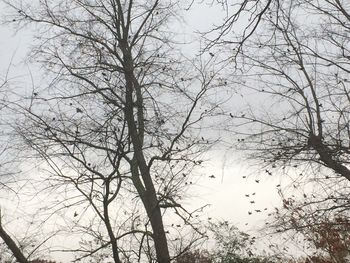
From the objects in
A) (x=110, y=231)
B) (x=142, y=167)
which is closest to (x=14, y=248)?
(x=142, y=167)

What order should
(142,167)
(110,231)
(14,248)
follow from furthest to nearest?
(142,167)
(14,248)
(110,231)

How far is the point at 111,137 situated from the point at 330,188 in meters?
3.23

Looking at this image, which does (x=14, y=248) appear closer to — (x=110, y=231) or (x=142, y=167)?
(x=142, y=167)

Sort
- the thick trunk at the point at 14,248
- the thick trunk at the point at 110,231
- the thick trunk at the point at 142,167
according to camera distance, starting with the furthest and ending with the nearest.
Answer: the thick trunk at the point at 14,248 < the thick trunk at the point at 142,167 < the thick trunk at the point at 110,231

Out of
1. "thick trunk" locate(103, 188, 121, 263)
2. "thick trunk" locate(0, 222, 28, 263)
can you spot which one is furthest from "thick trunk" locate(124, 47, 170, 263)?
"thick trunk" locate(0, 222, 28, 263)

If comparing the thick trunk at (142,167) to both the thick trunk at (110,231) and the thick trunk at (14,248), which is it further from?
the thick trunk at (14,248)

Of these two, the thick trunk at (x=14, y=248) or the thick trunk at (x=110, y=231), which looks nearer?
the thick trunk at (x=110, y=231)

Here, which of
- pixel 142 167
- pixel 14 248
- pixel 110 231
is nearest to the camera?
pixel 110 231

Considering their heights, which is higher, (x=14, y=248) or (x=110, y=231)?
(x=14, y=248)

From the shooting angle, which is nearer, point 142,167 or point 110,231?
point 110,231

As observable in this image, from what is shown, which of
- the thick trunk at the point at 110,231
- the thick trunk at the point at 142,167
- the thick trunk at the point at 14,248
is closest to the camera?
the thick trunk at the point at 110,231

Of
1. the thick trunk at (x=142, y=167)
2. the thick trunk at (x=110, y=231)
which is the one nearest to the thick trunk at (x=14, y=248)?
the thick trunk at (x=142, y=167)

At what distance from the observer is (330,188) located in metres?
6.16

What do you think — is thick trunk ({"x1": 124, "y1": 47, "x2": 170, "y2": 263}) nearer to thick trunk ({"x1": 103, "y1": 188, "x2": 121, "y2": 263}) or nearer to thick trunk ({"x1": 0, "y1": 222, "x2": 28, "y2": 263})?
thick trunk ({"x1": 103, "y1": 188, "x2": 121, "y2": 263})
